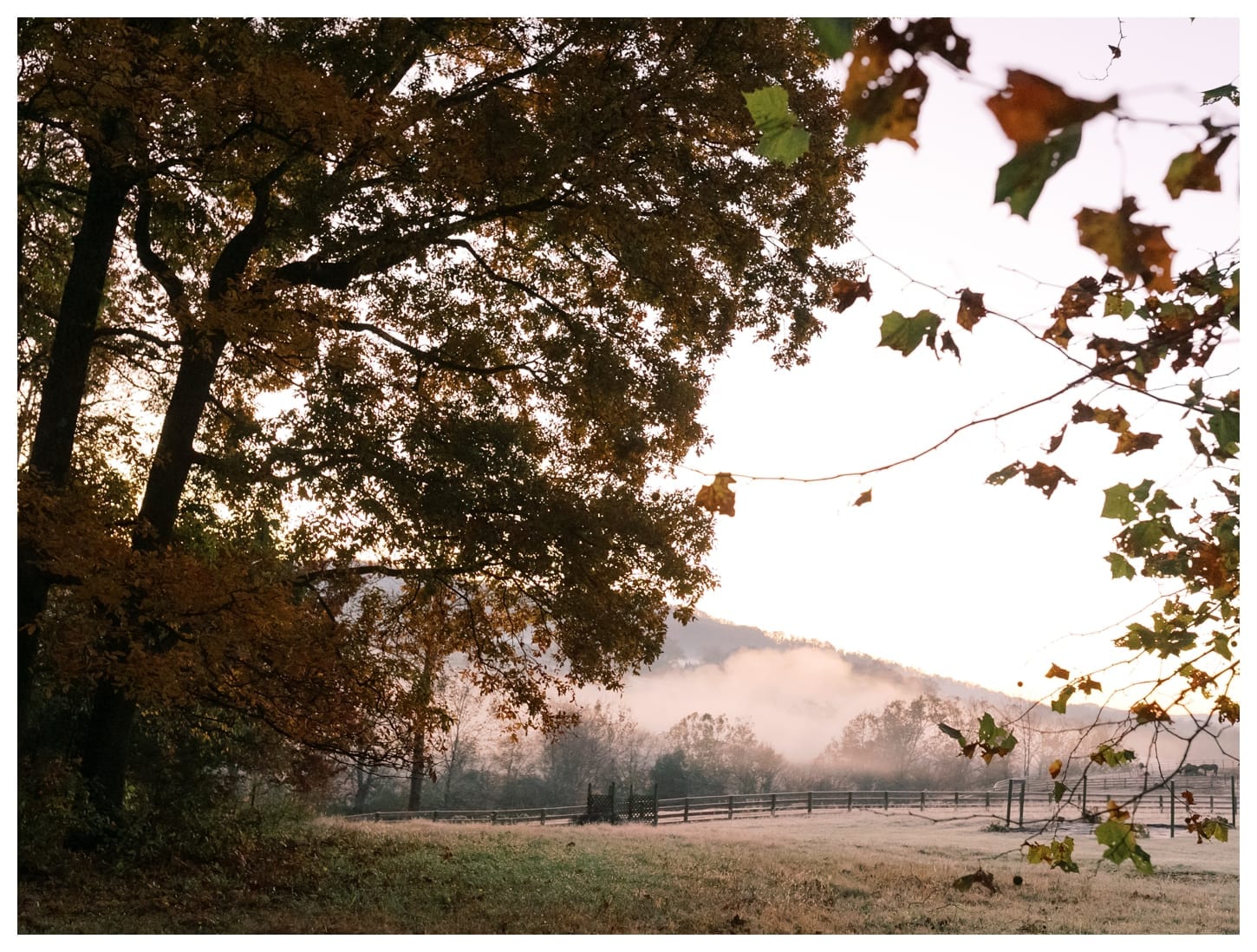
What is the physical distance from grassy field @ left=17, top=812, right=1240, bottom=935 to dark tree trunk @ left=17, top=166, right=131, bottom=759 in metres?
1.92

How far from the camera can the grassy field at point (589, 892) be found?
7.71m

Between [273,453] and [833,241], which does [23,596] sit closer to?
[273,453]

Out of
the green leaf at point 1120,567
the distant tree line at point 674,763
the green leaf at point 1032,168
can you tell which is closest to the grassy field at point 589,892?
the green leaf at point 1120,567

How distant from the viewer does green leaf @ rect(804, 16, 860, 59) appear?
100cm

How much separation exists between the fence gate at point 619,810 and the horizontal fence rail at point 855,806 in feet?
0.81

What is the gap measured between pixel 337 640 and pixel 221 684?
1.13m

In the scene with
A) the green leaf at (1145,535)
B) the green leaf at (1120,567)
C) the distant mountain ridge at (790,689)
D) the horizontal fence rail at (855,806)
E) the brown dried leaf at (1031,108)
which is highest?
the brown dried leaf at (1031,108)

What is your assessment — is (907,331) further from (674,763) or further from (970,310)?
(674,763)

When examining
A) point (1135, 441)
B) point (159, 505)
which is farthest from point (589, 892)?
point (1135, 441)

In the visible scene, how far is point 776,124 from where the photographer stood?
1296 mm

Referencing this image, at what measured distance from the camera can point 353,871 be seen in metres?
10.3

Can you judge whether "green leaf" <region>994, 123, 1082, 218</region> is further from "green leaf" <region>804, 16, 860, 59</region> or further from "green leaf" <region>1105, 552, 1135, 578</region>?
"green leaf" <region>1105, 552, 1135, 578</region>

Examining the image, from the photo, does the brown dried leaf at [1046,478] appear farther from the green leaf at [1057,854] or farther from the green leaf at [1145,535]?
the green leaf at [1057,854]
